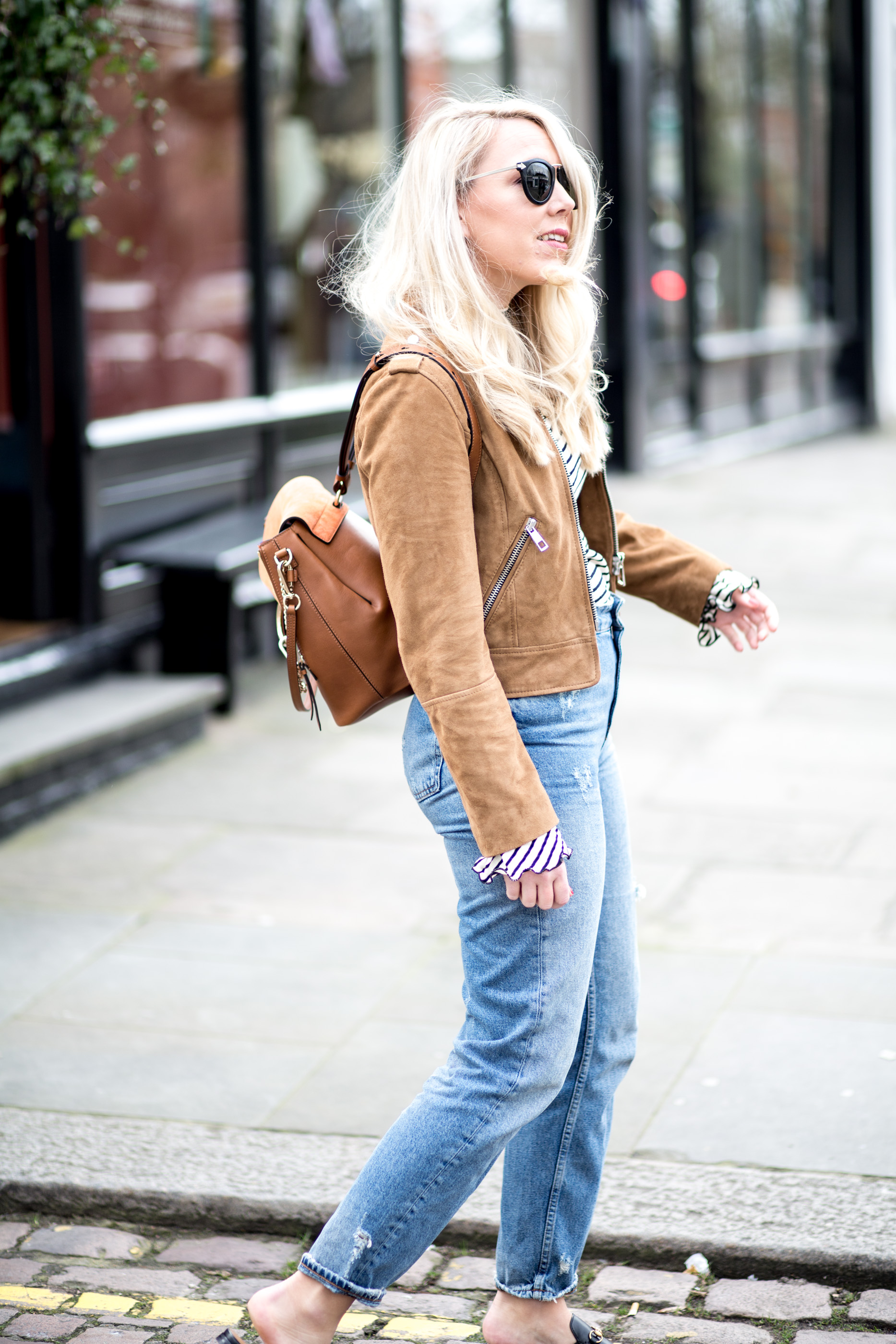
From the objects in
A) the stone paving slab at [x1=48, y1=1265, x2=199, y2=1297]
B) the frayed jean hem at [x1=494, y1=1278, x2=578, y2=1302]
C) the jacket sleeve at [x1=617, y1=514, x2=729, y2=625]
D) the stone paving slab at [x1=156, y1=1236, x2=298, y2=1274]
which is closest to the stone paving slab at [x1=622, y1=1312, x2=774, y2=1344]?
the frayed jean hem at [x1=494, y1=1278, x2=578, y2=1302]

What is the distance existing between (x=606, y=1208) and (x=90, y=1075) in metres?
1.26

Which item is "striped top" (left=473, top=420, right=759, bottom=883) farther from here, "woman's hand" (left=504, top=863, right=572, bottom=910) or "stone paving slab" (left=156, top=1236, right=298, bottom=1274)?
"stone paving slab" (left=156, top=1236, right=298, bottom=1274)

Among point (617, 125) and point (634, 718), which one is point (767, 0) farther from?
point (634, 718)

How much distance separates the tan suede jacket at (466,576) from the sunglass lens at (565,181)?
387 mm

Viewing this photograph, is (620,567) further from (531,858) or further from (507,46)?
(507,46)

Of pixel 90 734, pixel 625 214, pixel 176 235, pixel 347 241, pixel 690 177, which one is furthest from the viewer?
pixel 690 177

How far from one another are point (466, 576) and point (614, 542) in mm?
460

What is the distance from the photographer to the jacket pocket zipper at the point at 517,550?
2.38m

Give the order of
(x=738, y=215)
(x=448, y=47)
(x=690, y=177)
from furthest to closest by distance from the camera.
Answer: (x=738, y=215)
(x=690, y=177)
(x=448, y=47)

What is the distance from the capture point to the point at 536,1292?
2.69 m


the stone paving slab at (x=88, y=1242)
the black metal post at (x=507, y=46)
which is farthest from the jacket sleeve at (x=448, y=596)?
the black metal post at (x=507, y=46)

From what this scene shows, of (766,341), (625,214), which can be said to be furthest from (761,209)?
(625,214)

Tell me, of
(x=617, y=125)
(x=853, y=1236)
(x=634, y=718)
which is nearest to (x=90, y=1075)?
(x=853, y=1236)

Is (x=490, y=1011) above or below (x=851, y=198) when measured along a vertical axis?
below
